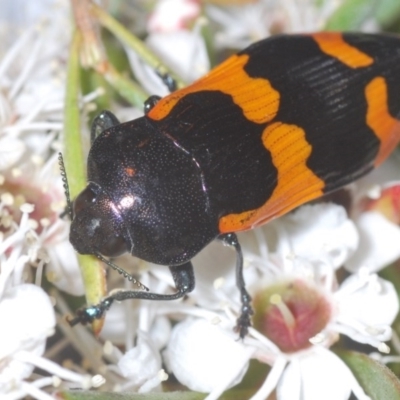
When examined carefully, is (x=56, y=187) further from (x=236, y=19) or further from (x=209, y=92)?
(x=236, y=19)

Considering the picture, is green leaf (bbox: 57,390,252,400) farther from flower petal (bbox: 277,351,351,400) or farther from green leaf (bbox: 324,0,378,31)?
green leaf (bbox: 324,0,378,31)

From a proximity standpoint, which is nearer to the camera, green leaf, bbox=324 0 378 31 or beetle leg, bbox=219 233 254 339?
beetle leg, bbox=219 233 254 339

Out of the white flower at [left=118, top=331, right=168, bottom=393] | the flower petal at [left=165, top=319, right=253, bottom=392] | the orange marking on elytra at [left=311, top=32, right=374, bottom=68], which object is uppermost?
the orange marking on elytra at [left=311, top=32, right=374, bottom=68]

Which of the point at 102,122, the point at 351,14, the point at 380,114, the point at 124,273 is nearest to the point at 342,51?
the point at 380,114

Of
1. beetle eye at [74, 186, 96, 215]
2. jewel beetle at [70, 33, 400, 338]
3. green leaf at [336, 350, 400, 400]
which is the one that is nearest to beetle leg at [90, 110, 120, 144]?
jewel beetle at [70, 33, 400, 338]

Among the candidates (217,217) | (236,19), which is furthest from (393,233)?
(236,19)

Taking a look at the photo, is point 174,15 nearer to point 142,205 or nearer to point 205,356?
point 142,205

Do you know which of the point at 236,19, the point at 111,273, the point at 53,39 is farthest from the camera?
the point at 236,19

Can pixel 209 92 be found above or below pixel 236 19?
above
